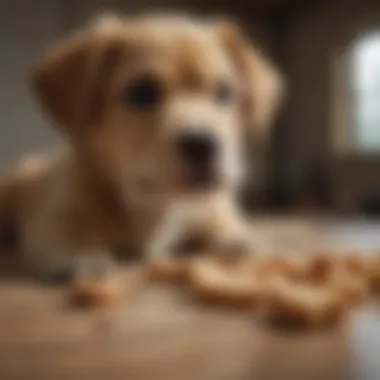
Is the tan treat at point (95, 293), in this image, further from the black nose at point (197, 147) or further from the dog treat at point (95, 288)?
the black nose at point (197, 147)

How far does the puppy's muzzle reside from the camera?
1.19 m

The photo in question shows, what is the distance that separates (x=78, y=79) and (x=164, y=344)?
2.06ft

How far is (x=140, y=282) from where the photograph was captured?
1.03 metres

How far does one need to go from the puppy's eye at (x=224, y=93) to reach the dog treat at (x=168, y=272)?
1.21ft

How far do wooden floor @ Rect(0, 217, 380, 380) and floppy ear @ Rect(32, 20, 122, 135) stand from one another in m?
0.37

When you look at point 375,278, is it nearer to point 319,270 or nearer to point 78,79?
point 319,270

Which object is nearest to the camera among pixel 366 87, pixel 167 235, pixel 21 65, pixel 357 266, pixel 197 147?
pixel 357 266

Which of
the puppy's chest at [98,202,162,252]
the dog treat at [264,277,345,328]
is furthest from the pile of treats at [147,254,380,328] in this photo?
the puppy's chest at [98,202,162,252]

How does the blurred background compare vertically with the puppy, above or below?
above

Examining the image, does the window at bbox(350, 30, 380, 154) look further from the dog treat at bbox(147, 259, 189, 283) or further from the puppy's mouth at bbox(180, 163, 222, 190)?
the dog treat at bbox(147, 259, 189, 283)

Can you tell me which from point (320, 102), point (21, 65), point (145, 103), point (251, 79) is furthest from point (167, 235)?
point (320, 102)

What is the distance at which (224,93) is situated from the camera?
1.35 m

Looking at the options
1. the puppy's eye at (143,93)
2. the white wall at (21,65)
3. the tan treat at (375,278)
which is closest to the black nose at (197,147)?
the puppy's eye at (143,93)

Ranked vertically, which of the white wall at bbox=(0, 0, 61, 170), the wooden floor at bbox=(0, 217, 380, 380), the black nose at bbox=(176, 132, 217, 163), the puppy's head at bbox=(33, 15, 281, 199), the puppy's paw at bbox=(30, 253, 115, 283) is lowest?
the wooden floor at bbox=(0, 217, 380, 380)
